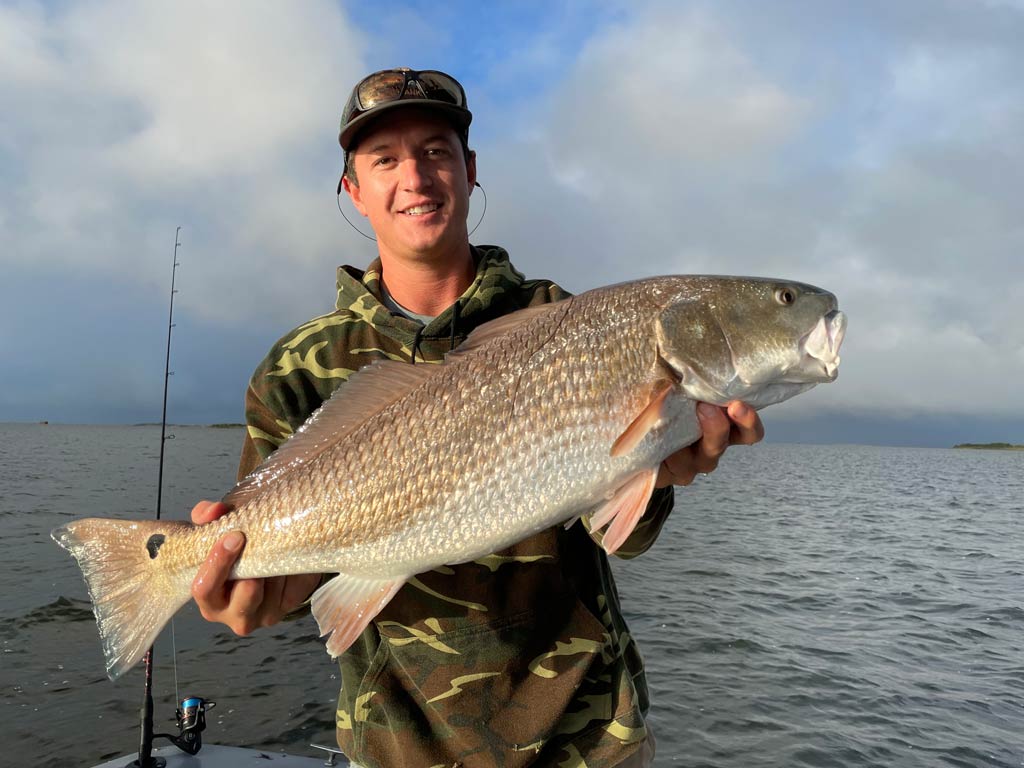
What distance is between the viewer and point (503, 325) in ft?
9.54

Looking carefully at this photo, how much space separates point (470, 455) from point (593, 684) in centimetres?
119

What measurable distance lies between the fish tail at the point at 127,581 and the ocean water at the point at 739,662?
18.7ft

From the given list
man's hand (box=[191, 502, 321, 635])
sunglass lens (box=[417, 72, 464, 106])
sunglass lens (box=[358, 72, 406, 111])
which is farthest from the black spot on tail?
sunglass lens (box=[417, 72, 464, 106])

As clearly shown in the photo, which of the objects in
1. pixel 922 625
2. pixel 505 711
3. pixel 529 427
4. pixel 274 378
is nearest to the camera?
pixel 529 427

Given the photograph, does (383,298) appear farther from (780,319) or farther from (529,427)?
(780,319)

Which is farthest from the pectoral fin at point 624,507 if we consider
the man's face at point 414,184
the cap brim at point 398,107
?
the cap brim at point 398,107

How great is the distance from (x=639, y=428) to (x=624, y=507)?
1.10 ft

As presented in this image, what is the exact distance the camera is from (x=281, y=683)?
957 cm

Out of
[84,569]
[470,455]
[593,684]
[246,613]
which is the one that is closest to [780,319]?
[470,455]

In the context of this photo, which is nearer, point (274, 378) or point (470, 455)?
point (470, 455)

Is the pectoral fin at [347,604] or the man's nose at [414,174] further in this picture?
the man's nose at [414,174]

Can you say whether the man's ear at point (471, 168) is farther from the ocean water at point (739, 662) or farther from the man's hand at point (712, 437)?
the ocean water at point (739, 662)

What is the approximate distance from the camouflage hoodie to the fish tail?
870mm

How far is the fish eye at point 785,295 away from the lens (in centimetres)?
289
